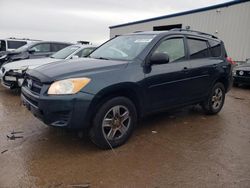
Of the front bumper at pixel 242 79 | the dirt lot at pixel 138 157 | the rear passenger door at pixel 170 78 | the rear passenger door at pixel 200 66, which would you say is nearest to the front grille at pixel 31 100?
the dirt lot at pixel 138 157

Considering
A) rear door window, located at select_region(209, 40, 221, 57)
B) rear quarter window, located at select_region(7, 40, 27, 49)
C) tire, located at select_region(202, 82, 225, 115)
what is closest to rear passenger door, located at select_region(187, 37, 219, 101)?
rear door window, located at select_region(209, 40, 221, 57)

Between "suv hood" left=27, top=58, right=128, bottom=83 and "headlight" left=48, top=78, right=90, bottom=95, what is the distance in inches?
3.1

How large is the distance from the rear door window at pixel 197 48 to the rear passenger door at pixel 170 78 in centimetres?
22

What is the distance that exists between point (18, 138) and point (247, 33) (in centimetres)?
1281

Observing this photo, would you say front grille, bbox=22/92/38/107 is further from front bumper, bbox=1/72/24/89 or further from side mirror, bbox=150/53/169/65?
front bumper, bbox=1/72/24/89

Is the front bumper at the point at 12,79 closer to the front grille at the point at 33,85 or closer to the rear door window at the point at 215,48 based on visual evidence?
the front grille at the point at 33,85

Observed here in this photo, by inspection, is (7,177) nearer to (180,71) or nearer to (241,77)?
(180,71)

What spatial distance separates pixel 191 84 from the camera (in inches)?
193

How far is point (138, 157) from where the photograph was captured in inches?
141

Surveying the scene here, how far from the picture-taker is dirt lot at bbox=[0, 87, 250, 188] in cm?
300

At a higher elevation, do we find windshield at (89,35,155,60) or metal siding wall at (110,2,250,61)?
metal siding wall at (110,2,250,61)

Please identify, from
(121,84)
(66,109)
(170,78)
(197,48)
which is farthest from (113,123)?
(197,48)

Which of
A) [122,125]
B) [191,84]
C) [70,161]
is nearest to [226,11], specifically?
[191,84]

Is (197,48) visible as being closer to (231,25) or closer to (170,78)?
(170,78)
